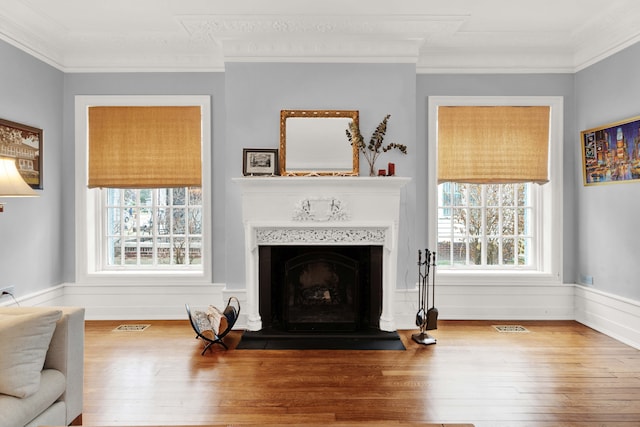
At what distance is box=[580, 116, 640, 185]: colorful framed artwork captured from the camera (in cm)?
353

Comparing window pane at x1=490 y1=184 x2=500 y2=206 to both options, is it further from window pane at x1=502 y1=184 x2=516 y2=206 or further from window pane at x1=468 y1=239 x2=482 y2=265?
window pane at x1=468 y1=239 x2=482 y2=265

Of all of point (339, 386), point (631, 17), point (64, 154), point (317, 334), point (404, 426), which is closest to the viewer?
point (404, 426)

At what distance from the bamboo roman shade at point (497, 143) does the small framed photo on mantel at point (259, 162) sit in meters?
1.74

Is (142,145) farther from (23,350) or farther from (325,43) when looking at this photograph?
(23,350)

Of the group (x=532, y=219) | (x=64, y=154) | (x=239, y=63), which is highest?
(x=239, y=63)

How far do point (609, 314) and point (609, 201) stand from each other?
1.03m

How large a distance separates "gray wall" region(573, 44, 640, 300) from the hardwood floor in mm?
604

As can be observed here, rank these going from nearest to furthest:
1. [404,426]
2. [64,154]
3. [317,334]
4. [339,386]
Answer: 1. [404,426]
2. [339,386]
3. [317,334]
4. [64,154]

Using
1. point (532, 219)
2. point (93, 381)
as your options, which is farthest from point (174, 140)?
point (532, 219)

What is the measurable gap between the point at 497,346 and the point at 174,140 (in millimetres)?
3606

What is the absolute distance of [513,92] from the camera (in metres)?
4.32

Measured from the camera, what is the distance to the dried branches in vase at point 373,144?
3.90m

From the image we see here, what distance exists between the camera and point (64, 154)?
14.2 feet

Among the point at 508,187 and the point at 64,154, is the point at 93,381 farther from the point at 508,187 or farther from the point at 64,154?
the point at 508,187
